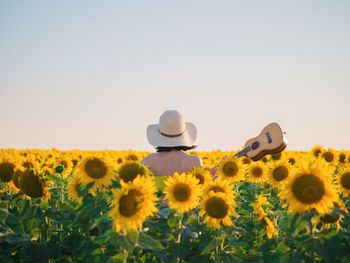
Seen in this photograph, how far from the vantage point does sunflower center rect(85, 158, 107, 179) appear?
519cm

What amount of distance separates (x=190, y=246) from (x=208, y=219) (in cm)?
31

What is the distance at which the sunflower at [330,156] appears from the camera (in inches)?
499

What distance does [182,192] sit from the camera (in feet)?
18.7

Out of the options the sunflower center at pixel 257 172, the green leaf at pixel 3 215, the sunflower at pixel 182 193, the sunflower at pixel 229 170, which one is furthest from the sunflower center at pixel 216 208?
the sunflower center at pixel 257 172

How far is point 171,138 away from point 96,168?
8.29ft

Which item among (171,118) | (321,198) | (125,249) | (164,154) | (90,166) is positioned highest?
(171,118)

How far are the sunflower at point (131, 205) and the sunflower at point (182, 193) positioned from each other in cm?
114

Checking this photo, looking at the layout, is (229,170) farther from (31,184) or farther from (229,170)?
(31,184)

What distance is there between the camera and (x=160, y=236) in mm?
5648

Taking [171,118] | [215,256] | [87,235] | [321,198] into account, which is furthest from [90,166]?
[171,118]

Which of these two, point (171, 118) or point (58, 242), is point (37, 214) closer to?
point (58, 242)

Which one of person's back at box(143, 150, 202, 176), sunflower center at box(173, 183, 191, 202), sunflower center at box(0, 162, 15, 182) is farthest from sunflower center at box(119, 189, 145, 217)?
sunflower center at box(0, 162, 15, 182)

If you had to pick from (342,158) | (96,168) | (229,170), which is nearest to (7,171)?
(96,168)

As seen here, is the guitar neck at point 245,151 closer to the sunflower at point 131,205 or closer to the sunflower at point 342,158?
the sunflower at point 342,158
